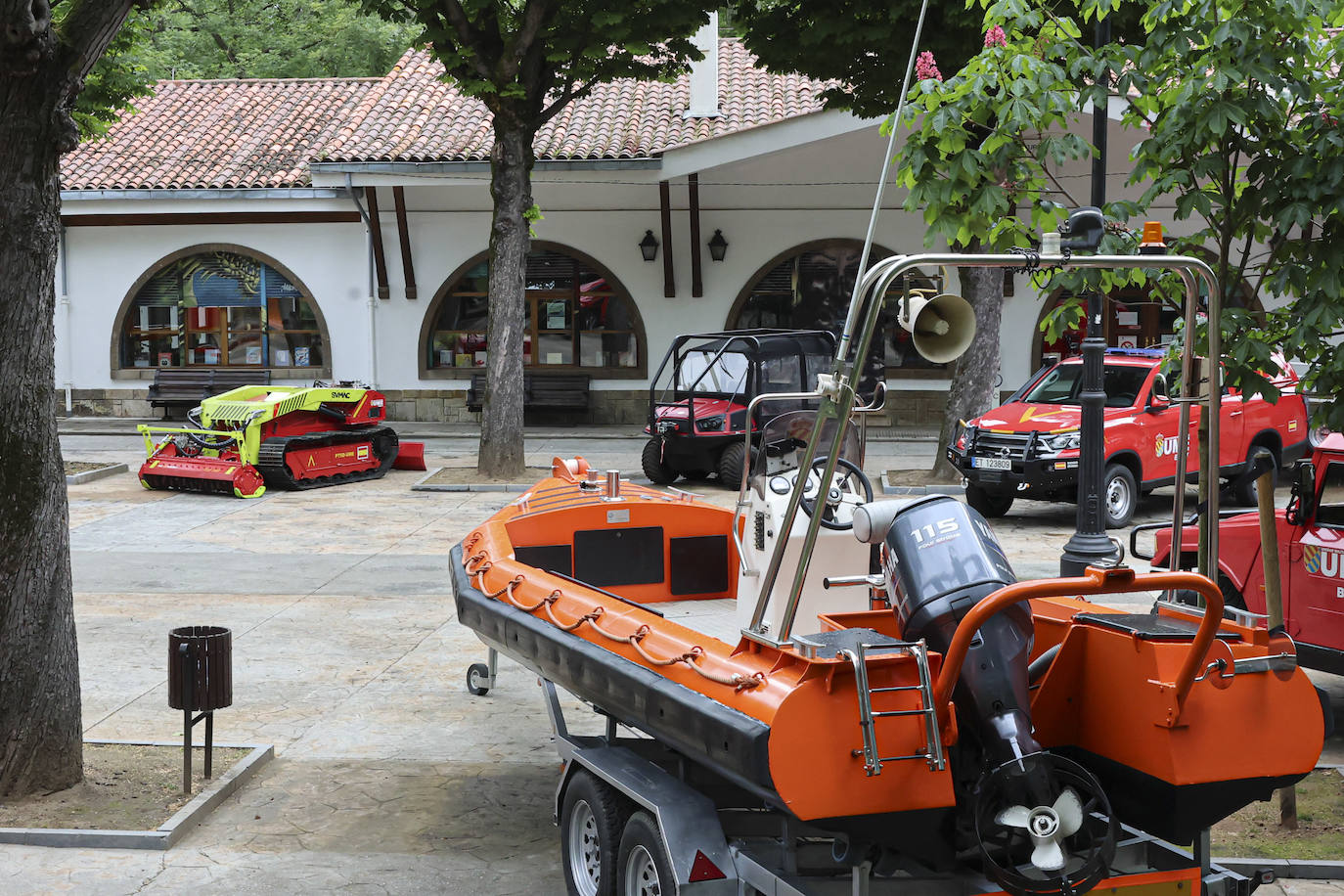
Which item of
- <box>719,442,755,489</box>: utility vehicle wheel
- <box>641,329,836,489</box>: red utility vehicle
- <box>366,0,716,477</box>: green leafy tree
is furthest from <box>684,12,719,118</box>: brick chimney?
<box>719,442,755,489</box>: utility vehicle wheel

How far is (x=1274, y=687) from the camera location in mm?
4074

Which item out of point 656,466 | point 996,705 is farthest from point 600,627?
point 656,466

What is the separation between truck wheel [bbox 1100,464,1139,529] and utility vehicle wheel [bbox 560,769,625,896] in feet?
30.4

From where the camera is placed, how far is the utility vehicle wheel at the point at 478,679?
7754 mm

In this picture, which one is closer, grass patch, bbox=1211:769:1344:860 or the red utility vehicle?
grass patch, bbox=1211:769:1344:860

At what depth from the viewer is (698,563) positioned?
753 centimetres

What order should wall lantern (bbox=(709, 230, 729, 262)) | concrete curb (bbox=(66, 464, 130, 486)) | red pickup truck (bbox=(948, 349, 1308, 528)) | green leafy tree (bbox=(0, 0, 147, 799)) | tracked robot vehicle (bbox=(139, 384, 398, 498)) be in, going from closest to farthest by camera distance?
green leafy tree (bbox=(0, 0, 147, 799))
red pickup truck (bbox=(948, 349, 1308, 528))
tracked robot vehicle (bbox=(139, 384, 398, 498))
concrete curb (bbox=(66, 464, 130, 486))
wall lantern (bbox=(709, 230, 729, 262))

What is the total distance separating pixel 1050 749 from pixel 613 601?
5.86ft

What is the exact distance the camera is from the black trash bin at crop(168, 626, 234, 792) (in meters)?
6.04

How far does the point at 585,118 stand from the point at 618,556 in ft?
59.4

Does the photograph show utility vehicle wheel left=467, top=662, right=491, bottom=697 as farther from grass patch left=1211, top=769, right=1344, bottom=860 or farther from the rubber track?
the rubber track

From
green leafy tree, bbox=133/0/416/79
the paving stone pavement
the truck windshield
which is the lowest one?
the paving stone pavement

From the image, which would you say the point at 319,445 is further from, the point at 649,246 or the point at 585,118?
the point at 585,118

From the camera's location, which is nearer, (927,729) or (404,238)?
(927,729)
